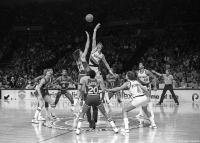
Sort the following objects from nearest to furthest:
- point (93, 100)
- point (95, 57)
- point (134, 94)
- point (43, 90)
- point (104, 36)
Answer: point (93, 100) → point (134, 94) → point (95, 57) → point (43, 90) → point (104, 36)

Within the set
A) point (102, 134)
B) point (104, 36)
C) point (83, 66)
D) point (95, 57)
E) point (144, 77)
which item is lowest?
point (102, 134)

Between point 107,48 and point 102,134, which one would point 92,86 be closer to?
point 102,134

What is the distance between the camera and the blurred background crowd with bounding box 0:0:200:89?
27.2m

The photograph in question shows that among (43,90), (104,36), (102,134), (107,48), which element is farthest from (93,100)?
(104,36)

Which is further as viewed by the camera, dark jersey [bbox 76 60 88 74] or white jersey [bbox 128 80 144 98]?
dark jersey [bbox 76 60 88 74]

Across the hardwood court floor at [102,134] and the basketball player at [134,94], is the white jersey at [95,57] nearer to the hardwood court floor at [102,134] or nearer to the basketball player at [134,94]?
the basketball player at [134,94]

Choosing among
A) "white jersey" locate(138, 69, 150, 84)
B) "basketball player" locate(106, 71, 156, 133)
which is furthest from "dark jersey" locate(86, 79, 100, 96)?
"white jersey" locate(138, 69, 150, 84)

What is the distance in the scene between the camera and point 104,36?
3195cm

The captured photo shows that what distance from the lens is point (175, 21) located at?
29234 mm

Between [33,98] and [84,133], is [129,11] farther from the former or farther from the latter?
[84,133]

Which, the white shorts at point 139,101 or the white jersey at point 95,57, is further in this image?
the white jersey at point 95,57

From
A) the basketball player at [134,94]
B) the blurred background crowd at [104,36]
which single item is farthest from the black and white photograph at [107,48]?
the basketball player at [134,94]

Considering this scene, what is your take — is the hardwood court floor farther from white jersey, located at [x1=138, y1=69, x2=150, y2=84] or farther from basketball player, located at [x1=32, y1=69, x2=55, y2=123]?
white jersey, located at [x1=138, y1=69, x2=150, y2=84]

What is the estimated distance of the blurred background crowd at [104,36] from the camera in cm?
2725
